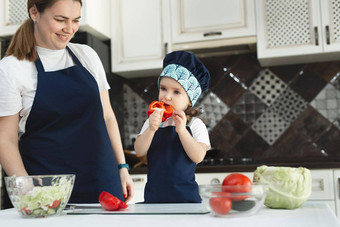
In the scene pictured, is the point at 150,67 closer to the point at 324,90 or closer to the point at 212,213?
the point at 324,90

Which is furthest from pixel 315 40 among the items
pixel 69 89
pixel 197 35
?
pixel 69 89

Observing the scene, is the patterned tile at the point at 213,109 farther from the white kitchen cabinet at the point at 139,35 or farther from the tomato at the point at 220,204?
the tomato at the point at 220,204

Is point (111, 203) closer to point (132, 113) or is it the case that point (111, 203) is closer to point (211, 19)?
point (211, 19)

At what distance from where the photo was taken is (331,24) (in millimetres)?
2705

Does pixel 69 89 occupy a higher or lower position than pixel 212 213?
higher

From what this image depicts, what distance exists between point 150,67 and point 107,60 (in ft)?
1.13

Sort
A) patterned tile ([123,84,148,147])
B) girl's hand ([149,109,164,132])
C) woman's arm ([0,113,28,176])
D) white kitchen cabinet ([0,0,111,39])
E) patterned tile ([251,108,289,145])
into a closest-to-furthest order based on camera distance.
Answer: girl's hand ([149,109,164,132]) < woman's arm ([0,113,28,176]) < white kitchen cabinet ([0,0,111,39]) < patterned tile ([251,108,289,145]) < patterned tile ([123,84,148,147])

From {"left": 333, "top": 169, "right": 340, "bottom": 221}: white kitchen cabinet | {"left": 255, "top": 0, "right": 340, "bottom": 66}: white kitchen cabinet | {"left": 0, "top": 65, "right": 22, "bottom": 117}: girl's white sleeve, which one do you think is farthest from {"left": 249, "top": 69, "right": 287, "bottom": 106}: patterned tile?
{"left": 0, "top": 65, "right": 22, "bottom": 117}: girl's white sleeve

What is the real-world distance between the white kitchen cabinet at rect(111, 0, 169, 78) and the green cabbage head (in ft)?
6.79

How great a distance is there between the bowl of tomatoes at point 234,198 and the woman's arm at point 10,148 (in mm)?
735

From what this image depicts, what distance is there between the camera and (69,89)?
5.24 ft

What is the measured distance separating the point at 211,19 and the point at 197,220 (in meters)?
2.21

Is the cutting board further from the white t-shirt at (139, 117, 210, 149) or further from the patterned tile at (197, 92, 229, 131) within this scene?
the patterned tile at (197, 92, 229, 131)

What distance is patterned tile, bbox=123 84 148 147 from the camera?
3.38 meters
